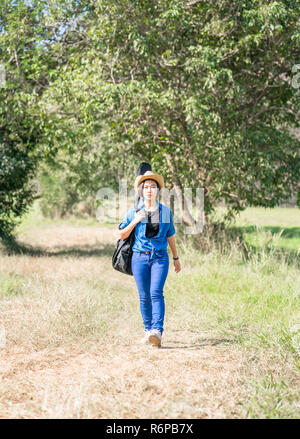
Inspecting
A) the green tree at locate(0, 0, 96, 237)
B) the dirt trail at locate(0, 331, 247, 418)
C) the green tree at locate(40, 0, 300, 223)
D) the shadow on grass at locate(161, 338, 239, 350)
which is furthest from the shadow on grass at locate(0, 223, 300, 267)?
the dirt trail at locate(0, 331, 247, 418)

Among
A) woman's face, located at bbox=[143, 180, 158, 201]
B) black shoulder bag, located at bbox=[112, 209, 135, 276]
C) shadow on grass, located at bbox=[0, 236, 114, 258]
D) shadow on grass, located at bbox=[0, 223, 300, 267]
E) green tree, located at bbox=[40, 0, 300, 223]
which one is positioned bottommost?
shadow on grass, located at bbox=[0, 236, 114, 258]

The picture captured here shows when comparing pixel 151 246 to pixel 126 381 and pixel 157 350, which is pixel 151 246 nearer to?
pixel 157 350

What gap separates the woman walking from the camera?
5.46 m

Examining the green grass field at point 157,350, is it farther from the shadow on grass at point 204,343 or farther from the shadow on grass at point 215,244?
the shadow on grass at point 215,244

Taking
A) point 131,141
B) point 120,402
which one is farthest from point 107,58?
point 120,402

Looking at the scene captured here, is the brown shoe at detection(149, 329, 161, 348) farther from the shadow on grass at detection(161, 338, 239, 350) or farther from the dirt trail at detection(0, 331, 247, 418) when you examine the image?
the shadow on grass at detection(161, 338, 239, 350)

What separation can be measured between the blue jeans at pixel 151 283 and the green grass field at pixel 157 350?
1.07ft

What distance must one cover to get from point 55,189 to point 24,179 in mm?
15681

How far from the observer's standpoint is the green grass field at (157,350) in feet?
12.8

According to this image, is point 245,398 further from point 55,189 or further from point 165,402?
point 55,189

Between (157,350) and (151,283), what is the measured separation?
68 cm

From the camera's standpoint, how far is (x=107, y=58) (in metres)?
10.7

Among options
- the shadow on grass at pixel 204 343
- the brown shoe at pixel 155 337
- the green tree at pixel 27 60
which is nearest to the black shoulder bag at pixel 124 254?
the brown shoe at pixel 155 337

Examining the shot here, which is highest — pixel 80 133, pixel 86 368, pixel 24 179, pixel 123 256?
pixel 80 133
